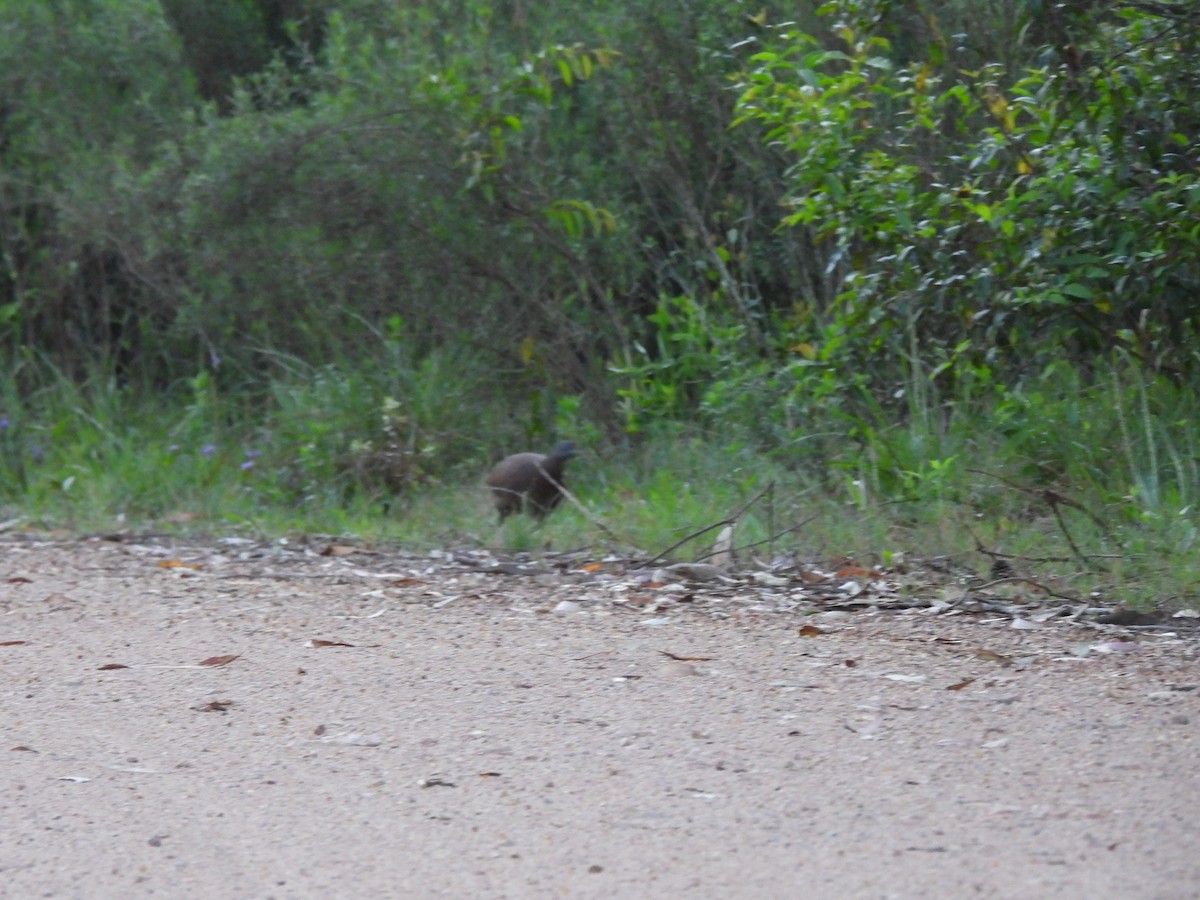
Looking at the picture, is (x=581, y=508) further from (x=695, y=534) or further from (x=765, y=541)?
(x=765, y=541)

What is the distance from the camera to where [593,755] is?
3.63 meters

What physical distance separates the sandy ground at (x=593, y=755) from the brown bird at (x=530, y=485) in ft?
5.30

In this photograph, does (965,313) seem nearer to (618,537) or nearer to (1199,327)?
(1199,327)

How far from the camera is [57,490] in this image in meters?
8.82

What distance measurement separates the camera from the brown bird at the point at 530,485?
7035mm

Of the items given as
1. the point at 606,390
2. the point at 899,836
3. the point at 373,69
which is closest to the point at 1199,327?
the point at 606,390

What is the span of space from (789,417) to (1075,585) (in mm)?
2289

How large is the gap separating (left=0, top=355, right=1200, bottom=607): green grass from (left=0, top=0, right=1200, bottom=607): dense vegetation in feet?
0.09

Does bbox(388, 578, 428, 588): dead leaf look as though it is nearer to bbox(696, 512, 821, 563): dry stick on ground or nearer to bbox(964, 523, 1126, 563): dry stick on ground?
bbox(696, 512, 821, 563): dry stick on ground

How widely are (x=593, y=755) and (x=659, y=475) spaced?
379cm

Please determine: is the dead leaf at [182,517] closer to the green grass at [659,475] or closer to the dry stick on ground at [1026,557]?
the green grass at [659,475]

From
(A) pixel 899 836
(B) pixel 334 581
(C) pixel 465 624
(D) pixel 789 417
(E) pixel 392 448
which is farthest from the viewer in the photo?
(E) pixel 392 448

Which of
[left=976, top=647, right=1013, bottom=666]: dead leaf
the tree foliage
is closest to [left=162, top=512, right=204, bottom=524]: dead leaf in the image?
the tree foliage

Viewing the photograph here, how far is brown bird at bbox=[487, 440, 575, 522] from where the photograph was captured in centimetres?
704
